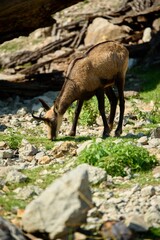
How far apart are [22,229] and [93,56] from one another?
7326 millimetres

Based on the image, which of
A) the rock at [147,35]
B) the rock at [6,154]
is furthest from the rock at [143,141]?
the rock at [147,35]

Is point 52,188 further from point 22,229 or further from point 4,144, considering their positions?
point 4,144

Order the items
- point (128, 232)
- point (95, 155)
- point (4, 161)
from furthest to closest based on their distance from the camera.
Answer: point (4, 161) → point (95, 155) → point (128, 232)

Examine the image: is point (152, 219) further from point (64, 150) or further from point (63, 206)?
point (64, 150)

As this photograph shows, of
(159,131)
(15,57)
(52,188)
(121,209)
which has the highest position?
(52,188)

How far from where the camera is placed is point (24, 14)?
59.4 ft

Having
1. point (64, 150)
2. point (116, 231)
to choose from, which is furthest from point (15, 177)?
point (116, 231)

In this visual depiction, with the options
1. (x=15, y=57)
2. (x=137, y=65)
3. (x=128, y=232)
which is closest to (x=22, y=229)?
(x=128, y=232)

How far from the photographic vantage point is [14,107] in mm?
19766

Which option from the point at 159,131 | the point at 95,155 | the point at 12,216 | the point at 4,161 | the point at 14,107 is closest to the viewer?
the point at 12,216

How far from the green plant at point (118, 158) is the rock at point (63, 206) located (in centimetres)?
312

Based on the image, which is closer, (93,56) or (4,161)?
(4,161)

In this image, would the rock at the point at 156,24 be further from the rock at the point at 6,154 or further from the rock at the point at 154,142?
the rock at the point at 6,154

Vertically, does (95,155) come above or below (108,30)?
above
